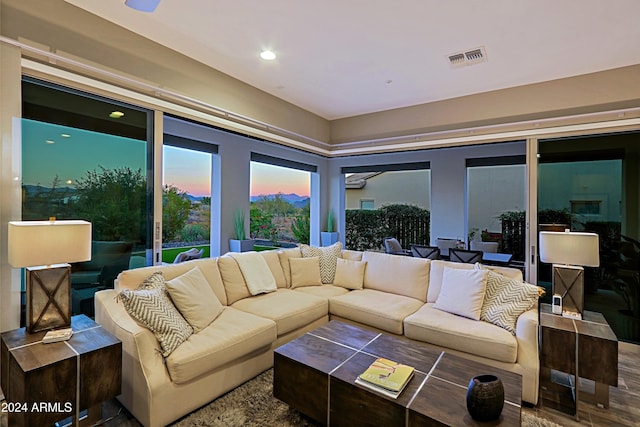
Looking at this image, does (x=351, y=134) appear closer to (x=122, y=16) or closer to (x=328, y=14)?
(x=328, y=14)

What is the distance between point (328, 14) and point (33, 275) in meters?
2.92

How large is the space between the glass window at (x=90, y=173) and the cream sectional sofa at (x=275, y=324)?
1.96 feet

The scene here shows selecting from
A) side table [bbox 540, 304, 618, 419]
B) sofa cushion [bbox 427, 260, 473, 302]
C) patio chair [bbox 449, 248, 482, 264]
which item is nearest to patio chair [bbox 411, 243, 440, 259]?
patio chair [bbox 449, 248, 482, 264]

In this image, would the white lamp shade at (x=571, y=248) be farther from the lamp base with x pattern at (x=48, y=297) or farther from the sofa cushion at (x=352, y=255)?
the lamp base with x pattern at (x=48, y=297)

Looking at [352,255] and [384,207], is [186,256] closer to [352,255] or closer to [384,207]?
[352,255]

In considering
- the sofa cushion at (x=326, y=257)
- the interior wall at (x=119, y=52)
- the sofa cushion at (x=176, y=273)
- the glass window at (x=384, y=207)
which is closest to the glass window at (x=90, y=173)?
the interior wall at (x=119, y=52)

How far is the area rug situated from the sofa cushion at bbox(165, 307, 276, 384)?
0.26 metres

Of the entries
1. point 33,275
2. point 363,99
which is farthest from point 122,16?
point 363,99

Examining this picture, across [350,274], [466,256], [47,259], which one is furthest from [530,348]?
[47,259]

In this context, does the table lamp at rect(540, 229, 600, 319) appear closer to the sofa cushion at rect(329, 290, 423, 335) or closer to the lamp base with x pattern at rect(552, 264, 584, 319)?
the lamp base with x pattern at rect(552, 264, 584, 319)

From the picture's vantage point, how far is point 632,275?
11.6 ft

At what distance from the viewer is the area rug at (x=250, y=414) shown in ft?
6.98

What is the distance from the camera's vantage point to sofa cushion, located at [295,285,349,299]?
3.63 m

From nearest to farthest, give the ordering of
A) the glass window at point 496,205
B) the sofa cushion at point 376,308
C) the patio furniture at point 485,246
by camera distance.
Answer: the sofa cushion at point 376,308 → the patio furniture at point 485,246 → the glass window at point 496,205
